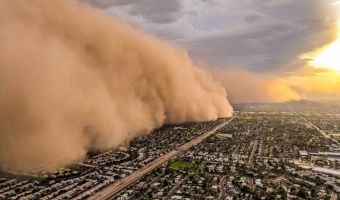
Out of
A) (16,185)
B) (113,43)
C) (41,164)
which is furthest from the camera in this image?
(113,43)

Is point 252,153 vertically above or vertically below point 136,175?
above

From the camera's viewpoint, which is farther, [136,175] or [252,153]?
[252,153]

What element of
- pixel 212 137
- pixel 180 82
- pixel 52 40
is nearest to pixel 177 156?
pixel 212 137

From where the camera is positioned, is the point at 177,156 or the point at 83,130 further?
the point at 83,130

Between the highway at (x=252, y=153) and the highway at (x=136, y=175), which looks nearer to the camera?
the highway at (x=136, y=175)

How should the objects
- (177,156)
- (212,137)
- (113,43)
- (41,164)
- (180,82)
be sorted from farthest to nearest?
1. (180,82)
2. (113,43)
3. (212,137)
4. (177,156)
5. (41,164)

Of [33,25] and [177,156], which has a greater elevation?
[33,25]

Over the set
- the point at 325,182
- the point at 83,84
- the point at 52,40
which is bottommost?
the point at 325,182

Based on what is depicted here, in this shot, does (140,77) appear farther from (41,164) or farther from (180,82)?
(41,164)

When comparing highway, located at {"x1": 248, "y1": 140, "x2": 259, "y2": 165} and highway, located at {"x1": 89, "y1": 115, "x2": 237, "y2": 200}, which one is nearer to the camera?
highway, located at {"x1": 89, "y1": 115, "x2": 237, "y2": 200}
